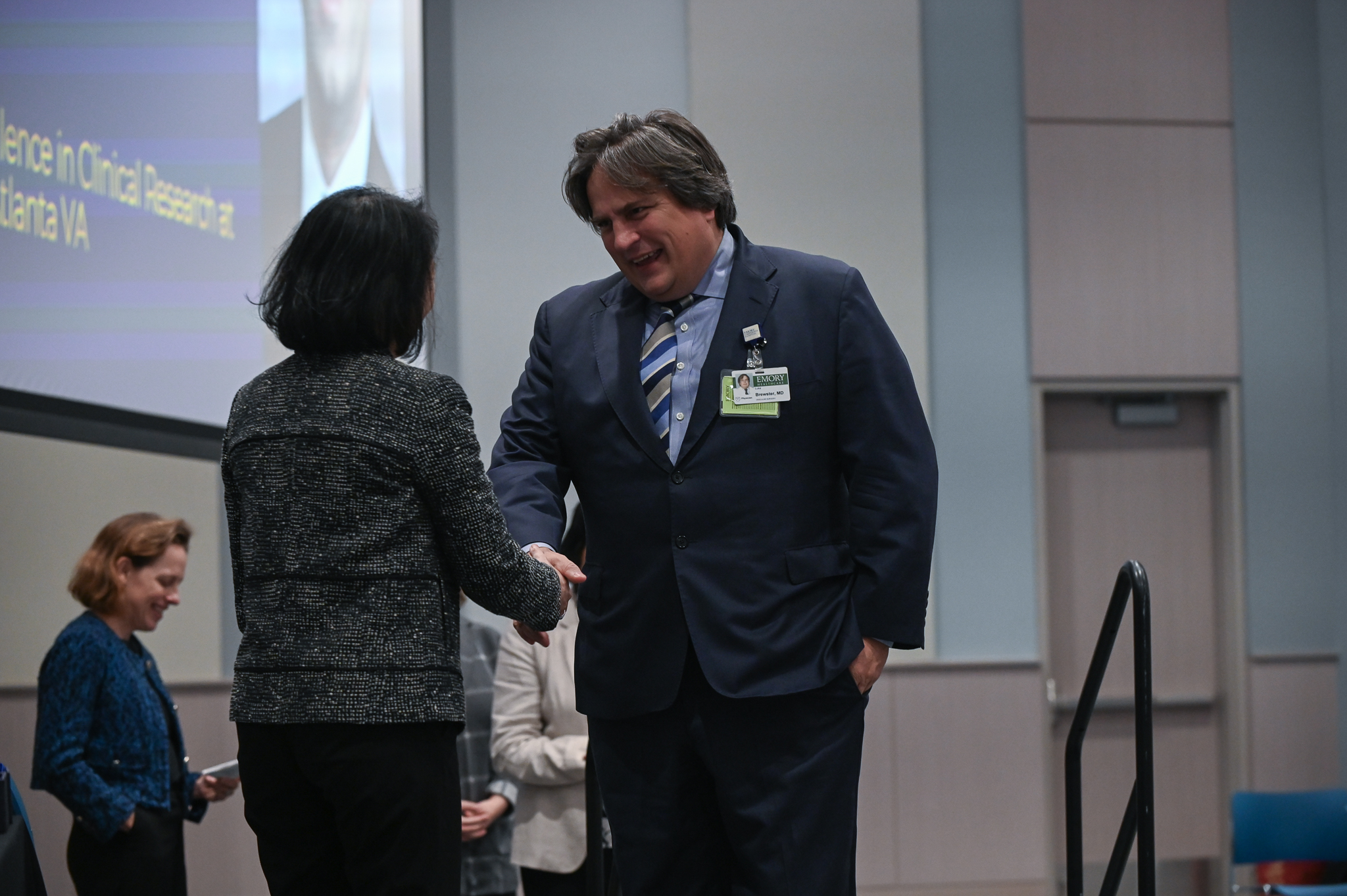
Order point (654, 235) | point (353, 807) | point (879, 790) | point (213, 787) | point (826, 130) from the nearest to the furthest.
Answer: point (353, 807), point (654, 235), point (213, 787), point (879, 790), point (826, 130)

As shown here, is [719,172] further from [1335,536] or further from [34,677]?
[1335,536]

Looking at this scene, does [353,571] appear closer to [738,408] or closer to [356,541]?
[356,541]

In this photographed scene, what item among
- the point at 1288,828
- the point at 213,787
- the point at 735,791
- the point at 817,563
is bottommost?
the point at 1288,828

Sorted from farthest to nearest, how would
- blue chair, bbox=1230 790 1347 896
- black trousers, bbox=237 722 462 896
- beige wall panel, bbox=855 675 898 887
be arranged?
1. beige wall panel, bbox=855 675 898 887
2. blue chair, bbox=1230 790 1347 896
3. black trousers, bbox=237 722 462 896

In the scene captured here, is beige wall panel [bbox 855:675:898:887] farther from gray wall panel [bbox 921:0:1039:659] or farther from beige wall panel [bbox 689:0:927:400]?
beige wall panel [bbox 689:0:927:400]

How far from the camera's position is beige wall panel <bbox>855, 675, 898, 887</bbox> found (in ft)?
15.5

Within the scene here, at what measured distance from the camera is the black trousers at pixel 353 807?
1.25 m

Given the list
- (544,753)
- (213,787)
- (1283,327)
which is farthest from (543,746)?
(1283,327)

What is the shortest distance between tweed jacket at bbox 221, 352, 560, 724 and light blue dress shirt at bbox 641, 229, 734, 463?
0.34m

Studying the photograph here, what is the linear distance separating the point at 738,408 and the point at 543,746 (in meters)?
1.44

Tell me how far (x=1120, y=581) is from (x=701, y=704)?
45.4 inches

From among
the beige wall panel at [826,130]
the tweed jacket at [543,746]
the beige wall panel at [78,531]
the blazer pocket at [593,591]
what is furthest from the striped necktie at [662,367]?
the beige wall panel at [826,130]

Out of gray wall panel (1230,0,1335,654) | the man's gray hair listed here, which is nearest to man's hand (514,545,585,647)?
the man's gray hair

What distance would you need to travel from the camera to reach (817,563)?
1.56 metres
